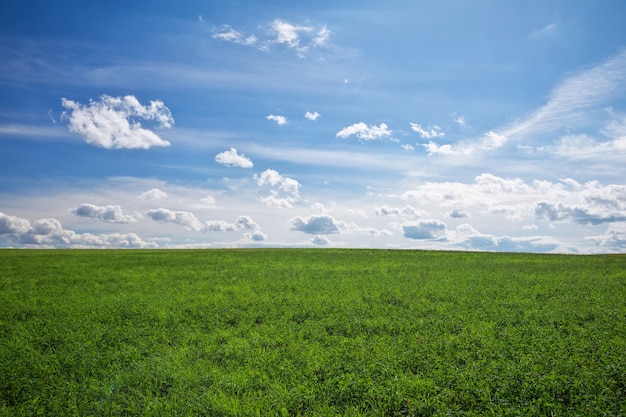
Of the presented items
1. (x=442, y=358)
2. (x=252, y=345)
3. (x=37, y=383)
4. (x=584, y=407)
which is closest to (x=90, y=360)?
(x=37, y=383)

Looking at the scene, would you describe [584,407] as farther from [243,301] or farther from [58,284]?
[58,284]

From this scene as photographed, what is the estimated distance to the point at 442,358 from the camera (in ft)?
46.8

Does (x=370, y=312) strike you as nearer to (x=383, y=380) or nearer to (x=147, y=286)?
(x=383, y=380)

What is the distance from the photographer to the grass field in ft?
37.8

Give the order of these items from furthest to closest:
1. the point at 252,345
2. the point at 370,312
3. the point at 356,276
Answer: the point at 356,276 < the point at 370,312 < the point at 252,345

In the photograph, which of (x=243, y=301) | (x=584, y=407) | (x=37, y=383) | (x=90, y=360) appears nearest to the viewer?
(x=584, y=407)

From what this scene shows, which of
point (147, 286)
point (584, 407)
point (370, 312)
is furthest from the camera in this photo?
point (147, 286)

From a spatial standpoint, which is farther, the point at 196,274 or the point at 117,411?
the point at 196,274

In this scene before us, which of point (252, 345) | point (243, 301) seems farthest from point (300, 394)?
point (243, 301)

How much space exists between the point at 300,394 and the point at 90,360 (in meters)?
8.35

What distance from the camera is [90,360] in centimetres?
1513

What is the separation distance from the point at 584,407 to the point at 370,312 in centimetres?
1132

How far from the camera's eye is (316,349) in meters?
15.4

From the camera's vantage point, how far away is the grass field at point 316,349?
37.8ft
